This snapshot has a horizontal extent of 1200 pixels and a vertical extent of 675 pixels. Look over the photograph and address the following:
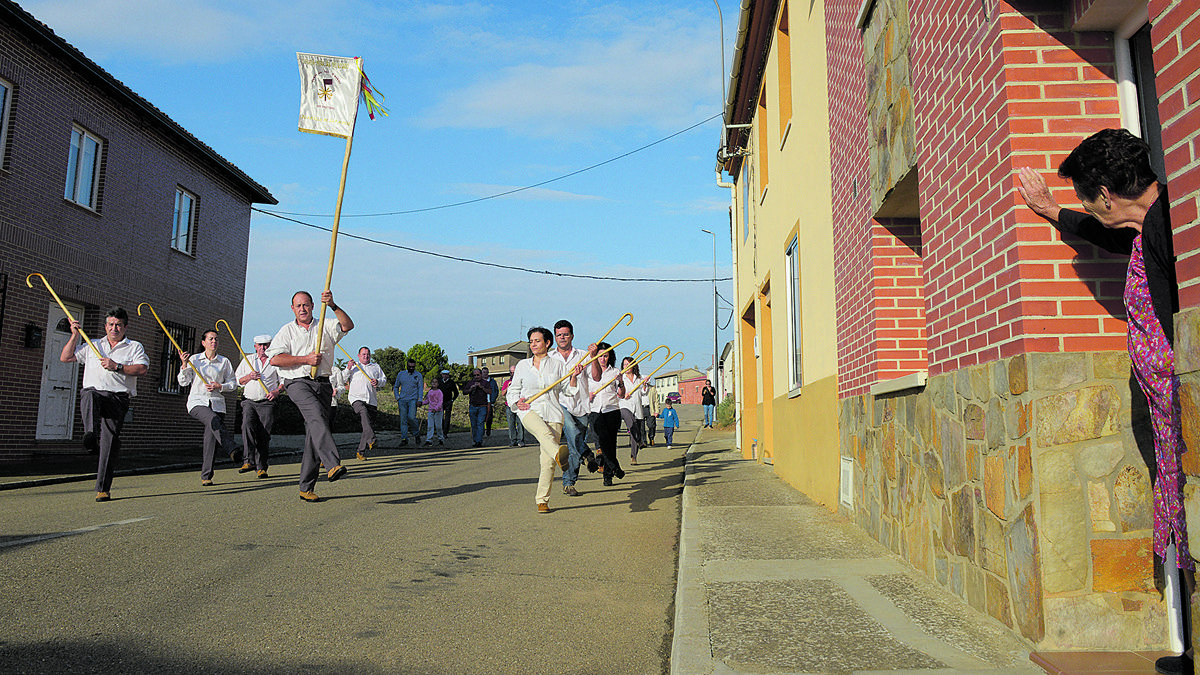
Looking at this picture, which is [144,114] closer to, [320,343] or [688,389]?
[320,343]

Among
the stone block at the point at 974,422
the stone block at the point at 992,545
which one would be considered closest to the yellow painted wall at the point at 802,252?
the stone block at the point at 974,422

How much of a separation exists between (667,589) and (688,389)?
366 feet

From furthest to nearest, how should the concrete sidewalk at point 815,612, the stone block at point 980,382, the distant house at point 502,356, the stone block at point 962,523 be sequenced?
the distant house at point 502,356 < the stone block at point 962,523 < the stone block at point 980,382 < the concrete sidewalk at point 815,612

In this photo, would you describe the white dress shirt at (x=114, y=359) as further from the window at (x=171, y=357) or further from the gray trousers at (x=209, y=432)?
the window at (x=171, y=357)

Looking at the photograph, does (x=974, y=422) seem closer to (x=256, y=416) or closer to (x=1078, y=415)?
(x=1078, y=415)

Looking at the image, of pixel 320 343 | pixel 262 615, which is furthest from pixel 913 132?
pixel 320 343

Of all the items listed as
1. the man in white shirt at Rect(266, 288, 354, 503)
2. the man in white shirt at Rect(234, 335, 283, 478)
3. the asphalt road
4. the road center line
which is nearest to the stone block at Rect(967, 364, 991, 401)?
the asphalt road

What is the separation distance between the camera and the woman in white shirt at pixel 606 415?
10.0m

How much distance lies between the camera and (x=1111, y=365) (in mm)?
3211

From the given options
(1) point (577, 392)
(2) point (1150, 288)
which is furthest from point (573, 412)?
(2) point (1150, 288)

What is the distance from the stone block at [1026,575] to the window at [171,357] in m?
16.7

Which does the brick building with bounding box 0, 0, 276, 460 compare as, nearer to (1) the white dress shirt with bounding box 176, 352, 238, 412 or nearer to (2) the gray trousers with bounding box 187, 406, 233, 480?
(1) the white dress shirt with bounding box 176, 352, 238, 412

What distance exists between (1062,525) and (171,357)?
17.6 metres

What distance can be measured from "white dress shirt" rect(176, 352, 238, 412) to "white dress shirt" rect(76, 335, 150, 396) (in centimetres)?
160
